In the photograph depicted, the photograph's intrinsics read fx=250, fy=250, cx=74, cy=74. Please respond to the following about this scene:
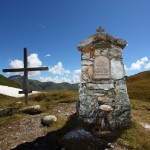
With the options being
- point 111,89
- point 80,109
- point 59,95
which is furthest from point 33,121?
point 59,95

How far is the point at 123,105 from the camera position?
12.3 m

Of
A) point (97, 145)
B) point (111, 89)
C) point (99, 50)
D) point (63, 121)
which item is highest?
point (99, 50)

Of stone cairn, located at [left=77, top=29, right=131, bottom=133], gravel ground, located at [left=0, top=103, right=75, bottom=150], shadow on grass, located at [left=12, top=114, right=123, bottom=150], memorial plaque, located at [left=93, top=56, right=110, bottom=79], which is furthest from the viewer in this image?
memorial plaque, located at [left=93, top=56, right=110, bottom=79]

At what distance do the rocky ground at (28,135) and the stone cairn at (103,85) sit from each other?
1.71 metres

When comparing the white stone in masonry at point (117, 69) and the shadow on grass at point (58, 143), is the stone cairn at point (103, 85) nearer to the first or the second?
the white stone in masonry at point (117, 69)

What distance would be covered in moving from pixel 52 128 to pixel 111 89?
142 inches

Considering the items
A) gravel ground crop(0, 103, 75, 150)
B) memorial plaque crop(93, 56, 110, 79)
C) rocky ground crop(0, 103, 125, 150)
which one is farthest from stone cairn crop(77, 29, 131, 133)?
gravel ground crop(0, 103, 75, 150)

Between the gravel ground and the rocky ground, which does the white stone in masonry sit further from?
the gravel ground

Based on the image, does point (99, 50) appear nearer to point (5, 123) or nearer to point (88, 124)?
point (88, 124)

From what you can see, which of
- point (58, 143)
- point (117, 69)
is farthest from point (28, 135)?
point (117, 69)

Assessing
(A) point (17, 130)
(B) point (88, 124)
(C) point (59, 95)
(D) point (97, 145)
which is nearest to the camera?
(D) point (97, 145)

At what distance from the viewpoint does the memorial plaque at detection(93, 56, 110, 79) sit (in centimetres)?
1257

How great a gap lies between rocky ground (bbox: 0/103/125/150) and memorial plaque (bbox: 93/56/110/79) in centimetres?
347

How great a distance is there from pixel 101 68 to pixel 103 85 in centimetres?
87
